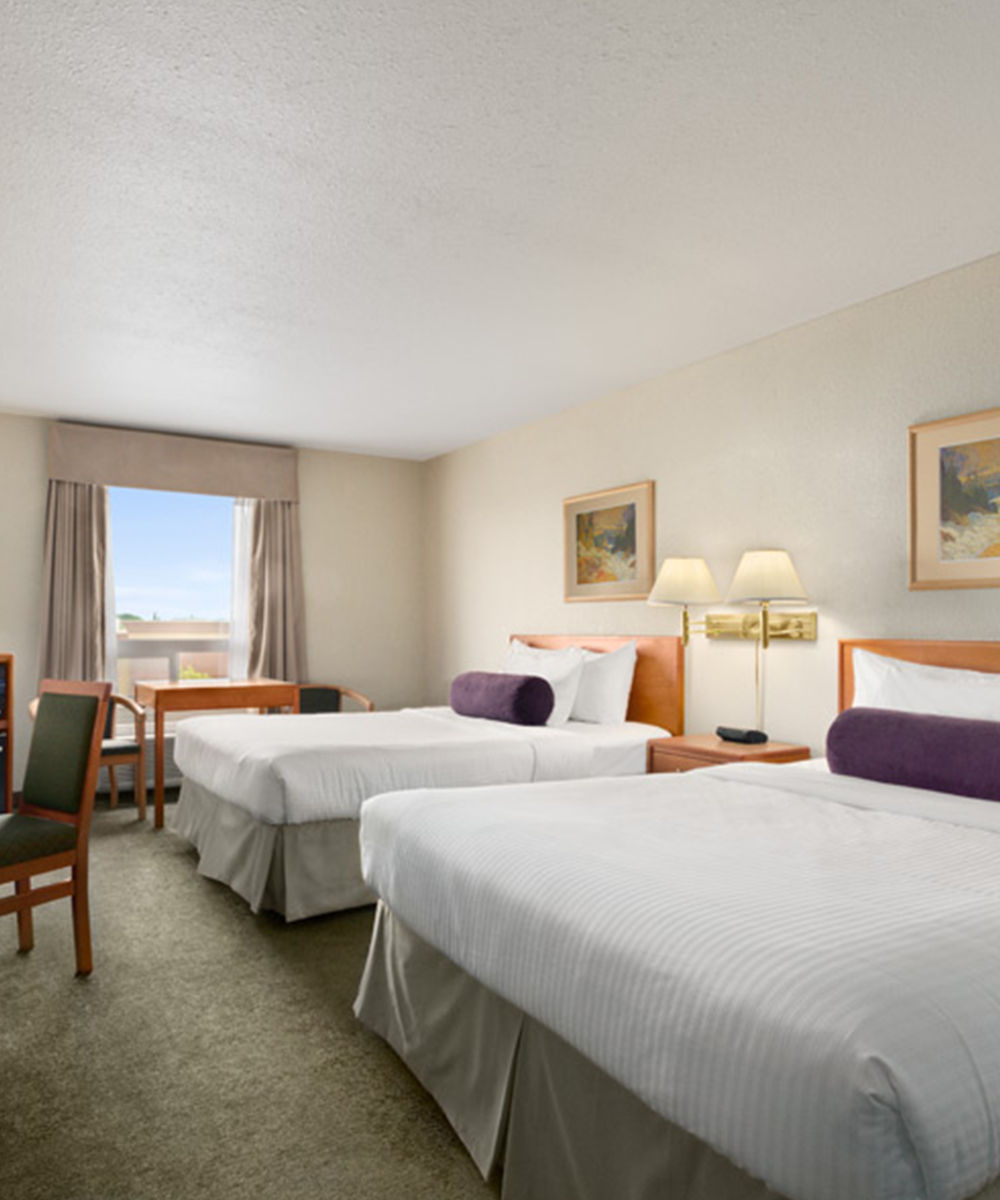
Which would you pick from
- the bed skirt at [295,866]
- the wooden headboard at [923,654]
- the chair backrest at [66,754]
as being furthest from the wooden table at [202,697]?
the wooden headboard at [923,654]

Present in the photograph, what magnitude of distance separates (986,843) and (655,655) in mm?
2869

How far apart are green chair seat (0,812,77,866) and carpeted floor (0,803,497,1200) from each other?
46 centimetres

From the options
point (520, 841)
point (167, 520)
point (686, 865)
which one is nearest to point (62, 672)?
point (167, 520)

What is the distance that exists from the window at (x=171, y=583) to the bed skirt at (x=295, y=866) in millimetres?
2865

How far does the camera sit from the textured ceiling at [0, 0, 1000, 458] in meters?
2.11

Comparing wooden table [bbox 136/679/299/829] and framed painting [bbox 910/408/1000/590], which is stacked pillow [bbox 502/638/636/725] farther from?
wooden table [bbox 136/679/299/829]

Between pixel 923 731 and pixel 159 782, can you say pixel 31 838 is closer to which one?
pixel 159 782

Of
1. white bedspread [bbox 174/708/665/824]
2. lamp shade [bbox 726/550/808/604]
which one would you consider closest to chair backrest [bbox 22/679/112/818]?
white bedspread [bbox 174/708/665/824]

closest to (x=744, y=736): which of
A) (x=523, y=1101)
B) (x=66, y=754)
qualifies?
(x=523, y=1101)

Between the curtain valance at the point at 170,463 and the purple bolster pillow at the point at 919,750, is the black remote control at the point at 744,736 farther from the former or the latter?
the curtain valance at the point at 170,463

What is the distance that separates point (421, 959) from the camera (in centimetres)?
234

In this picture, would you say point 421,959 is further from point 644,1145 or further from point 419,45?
point 419,45

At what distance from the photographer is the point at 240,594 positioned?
22.0 feet

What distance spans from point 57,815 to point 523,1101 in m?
2.06
